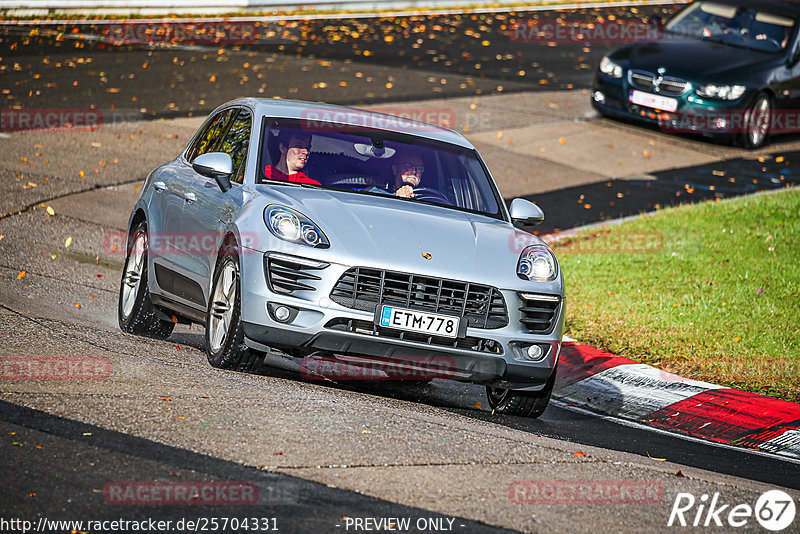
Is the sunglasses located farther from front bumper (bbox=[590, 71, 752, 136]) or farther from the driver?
front bumper (bbox=[590, 71, 752, 136])

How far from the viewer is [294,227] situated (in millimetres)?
6984

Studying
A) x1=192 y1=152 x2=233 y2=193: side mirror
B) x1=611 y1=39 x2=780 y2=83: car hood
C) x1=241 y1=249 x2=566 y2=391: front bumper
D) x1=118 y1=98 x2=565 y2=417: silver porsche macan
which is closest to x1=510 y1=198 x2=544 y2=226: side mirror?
x1=118 y1=98 x2=565 y2=417: silver porsche macan

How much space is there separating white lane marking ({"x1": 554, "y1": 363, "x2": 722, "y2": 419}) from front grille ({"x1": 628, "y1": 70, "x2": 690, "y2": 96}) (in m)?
9.33

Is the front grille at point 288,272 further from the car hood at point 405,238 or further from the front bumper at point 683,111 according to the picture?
the front bumper at point 683,111

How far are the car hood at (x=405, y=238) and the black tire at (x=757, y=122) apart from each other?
11.2m

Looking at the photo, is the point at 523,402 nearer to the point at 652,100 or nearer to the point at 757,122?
the point at 652,100

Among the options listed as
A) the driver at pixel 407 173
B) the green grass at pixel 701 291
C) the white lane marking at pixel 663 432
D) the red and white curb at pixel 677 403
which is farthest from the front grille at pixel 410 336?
the green grass at pixel 701 291

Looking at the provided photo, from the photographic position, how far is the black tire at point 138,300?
8.63 meters

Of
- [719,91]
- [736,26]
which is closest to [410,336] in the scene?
[719,91]

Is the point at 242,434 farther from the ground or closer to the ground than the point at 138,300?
farther from the ground

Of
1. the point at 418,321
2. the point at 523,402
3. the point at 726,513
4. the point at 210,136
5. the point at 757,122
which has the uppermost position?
the point at 210,136

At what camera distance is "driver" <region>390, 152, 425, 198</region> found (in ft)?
26.3

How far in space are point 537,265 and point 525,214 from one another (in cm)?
74

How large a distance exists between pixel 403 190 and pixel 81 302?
2891 millimetres
